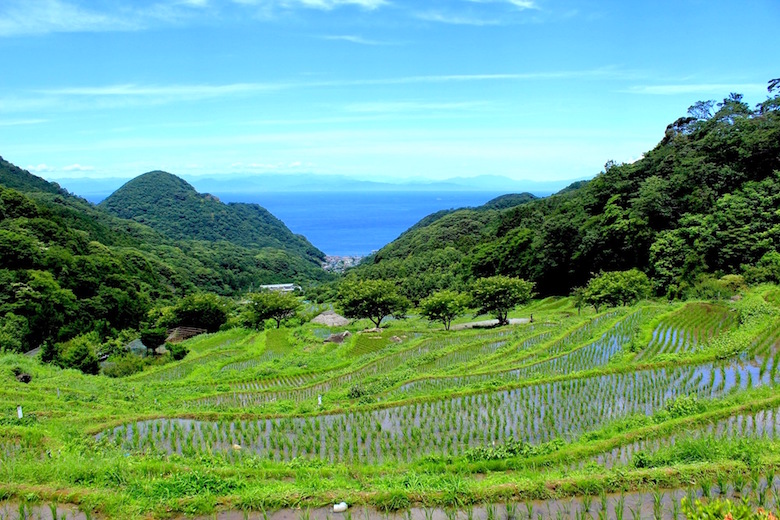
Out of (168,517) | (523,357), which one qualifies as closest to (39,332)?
(523,357)

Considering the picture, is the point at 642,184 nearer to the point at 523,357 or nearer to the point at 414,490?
the point at 523,357

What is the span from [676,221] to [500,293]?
16.5 metres

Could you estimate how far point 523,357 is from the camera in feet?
61.3

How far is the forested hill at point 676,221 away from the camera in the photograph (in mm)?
30703

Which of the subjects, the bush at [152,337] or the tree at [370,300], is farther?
the tree at [370,300]

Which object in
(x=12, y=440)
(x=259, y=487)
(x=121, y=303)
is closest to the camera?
(x=259, y=487)

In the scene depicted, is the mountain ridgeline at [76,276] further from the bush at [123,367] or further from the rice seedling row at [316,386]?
the rice seedling row at [316,386]

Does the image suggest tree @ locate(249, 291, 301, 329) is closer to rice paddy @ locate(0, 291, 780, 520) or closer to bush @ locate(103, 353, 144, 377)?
bush @ locate(103, 353, 144, 377)

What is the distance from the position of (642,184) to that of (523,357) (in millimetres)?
29434

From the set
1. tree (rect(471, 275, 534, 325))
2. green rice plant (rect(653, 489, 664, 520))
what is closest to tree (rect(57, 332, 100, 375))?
tree (rect(471, 275, 534, 325))

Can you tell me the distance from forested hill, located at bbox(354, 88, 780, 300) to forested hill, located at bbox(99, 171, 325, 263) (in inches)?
3911

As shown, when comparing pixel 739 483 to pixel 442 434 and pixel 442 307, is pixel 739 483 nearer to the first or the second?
pixel 442 434

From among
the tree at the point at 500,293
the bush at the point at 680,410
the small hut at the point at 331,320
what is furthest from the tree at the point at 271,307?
the bush at the point at 680,410

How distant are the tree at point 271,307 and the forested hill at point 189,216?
10570 centimetres
